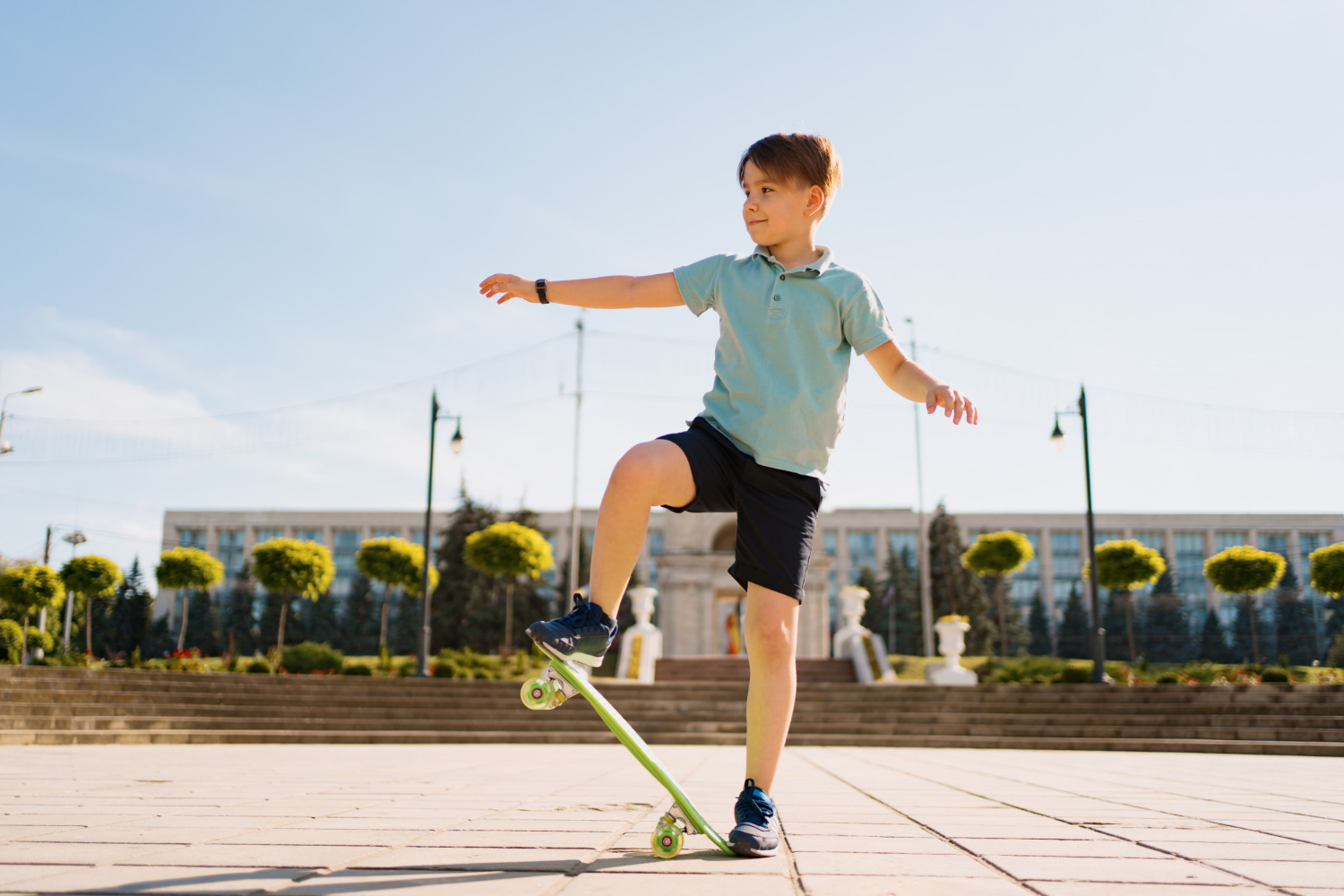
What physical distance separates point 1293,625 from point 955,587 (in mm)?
22112

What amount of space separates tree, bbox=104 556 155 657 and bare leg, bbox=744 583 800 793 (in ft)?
197

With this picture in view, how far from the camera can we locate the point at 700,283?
2.82m

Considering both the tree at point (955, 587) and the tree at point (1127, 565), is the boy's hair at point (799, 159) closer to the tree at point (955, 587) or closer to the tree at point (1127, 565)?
the tree at point (1127, 565)

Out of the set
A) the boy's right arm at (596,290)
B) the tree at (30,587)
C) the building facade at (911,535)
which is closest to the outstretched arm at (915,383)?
the boy's right arm at (596,290)

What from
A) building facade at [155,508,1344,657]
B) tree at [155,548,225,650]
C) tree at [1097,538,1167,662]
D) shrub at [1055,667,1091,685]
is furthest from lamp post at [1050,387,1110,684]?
building facade at [155,508,1344,657]

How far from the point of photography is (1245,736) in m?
12.0

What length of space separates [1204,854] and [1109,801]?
194cm

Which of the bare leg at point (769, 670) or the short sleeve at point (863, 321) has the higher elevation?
the short sleeve at point (863, 321)

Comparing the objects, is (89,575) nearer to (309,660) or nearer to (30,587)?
(30,587)

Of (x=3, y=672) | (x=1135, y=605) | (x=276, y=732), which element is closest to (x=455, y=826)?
(x=276, y=732)

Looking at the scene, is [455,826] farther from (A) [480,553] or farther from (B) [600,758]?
(A) [480,553]

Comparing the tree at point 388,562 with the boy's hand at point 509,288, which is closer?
the boy's hand at point 509,288

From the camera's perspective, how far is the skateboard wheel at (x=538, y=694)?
6.99ft

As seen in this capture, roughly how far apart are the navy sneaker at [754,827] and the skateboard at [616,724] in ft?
0.15
